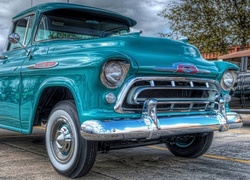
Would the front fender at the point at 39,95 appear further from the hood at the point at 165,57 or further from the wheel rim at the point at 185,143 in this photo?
the wheel rim at the point at 185,143

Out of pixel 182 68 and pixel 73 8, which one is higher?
pixel 73 8

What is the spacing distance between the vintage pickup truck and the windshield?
0.01 m

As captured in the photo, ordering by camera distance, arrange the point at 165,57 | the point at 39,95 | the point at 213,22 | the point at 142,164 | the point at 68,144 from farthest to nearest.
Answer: the point at 213,22 → the point at 142,164 → the point at 39,95 → the point at 165,57 → the point at 68,144

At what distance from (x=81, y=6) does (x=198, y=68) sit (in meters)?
1.93

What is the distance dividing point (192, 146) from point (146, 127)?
67.5 inches

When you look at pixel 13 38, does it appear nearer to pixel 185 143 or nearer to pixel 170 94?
pixel 170 94

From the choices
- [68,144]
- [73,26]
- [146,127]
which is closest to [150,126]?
[146,127]

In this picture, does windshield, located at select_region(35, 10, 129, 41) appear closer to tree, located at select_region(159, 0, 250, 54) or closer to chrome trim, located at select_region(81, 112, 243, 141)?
chrome trim, located at select_region(81, 112, 243, 141)

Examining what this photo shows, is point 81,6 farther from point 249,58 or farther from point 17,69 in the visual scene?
point 249,58

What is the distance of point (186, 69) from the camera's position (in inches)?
153

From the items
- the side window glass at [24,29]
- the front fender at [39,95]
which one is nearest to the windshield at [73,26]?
the side window glass at [24,29]

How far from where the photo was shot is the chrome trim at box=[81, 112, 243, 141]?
325 centimetres

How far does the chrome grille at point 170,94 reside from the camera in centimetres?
352

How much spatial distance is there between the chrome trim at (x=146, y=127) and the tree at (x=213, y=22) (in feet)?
60.7
